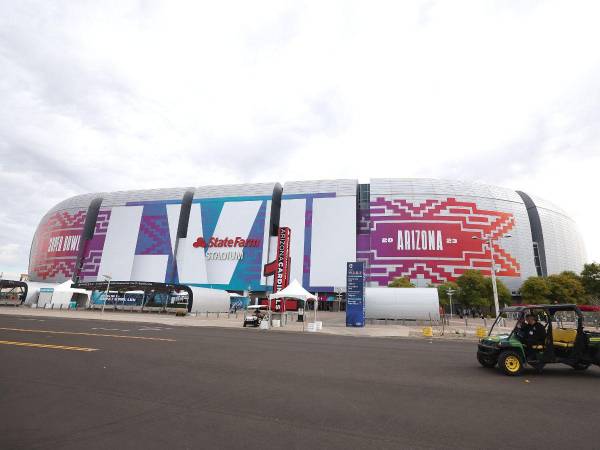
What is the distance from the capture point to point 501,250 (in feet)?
266

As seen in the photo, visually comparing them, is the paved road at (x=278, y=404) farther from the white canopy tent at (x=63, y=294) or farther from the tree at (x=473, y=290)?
the white canopy tent at (x=63, y=294)

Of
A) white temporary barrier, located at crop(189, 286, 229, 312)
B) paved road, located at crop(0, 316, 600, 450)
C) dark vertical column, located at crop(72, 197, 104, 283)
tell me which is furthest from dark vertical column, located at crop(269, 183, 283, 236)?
paved road, located at crop(0, 316, 600, 450)

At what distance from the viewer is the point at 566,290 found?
2323 inches

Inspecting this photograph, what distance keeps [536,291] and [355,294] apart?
46108 mm

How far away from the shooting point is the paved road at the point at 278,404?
4684 millimetres

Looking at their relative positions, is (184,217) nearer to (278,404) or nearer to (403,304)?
(403,304)

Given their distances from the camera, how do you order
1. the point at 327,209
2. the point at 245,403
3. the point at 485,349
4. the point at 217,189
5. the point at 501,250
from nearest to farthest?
the point at 245,403 < the point at 485,349 < the point at 501,250 < the point at 327,209 < the point at 217,189

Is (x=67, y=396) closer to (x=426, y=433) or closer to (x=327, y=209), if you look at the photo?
(x=426, y=433)

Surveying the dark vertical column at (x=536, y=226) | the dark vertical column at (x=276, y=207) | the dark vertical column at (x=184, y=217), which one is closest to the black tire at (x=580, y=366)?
the dark vertical column at (x=276, y=207)

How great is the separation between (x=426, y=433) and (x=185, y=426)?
3.55 m

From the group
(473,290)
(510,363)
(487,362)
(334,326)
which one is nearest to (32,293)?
(334,326)

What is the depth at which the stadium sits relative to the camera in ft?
263

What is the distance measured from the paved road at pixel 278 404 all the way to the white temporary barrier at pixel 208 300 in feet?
124

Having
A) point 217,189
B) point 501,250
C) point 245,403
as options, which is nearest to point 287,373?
point 245,403
